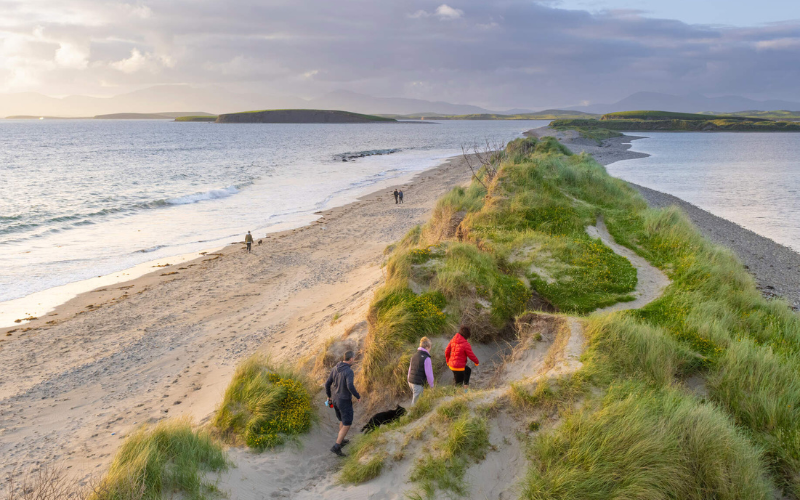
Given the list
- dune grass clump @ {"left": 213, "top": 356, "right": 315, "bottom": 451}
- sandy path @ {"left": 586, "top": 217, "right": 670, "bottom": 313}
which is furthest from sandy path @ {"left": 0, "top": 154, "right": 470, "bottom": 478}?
sandy path @ {"left": 586, "top": 217, "right": 670, "bottom": 313}

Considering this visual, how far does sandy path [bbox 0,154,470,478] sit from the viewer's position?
996 cm

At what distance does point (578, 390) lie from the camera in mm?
6941

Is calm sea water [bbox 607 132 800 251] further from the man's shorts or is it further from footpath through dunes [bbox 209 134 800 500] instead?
the man's shorts

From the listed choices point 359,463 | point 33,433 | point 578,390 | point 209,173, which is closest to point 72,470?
point 33,433

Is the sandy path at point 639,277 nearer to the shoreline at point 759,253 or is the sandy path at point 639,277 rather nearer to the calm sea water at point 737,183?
the shoreline at point 759,253

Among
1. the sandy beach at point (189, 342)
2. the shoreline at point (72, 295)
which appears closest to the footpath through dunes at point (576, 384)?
the sandy beach at point (189, 342)

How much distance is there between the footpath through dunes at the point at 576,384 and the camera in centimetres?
578

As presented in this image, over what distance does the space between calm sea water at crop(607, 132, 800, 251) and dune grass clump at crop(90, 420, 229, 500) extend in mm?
24891

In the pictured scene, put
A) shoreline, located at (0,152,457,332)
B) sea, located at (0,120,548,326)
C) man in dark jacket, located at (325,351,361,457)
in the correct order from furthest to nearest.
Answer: sea, located at (0,120,548,326) → shoreline, located at (0,152,457,332) → man in dark jacket, located at (325,351,361,457)

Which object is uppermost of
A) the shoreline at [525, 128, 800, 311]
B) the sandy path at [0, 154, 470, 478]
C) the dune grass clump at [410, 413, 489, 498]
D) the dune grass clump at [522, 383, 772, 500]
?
the dune grass clump at [522, 383, 772, 500]

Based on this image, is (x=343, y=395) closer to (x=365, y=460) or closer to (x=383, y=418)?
(x=383, y=418)

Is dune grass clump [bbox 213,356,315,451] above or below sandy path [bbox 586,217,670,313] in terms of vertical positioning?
below

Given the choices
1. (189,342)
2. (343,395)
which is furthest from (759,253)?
(189,342)

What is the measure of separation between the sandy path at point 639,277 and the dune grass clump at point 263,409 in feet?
22.5
